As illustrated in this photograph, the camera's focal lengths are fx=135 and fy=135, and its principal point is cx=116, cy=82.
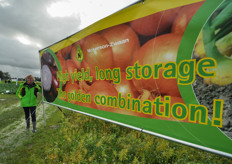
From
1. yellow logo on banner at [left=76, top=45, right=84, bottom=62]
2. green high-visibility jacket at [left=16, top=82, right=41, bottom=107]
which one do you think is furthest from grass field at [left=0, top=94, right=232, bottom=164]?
yellow logo on banner at [left=76, top=45, right=84, bottom=62]

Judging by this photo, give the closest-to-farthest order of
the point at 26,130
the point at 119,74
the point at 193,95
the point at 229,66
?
1. the point at 229,66
2. the point at 193,95
3. the point at 119,74
4. the point at 26,130

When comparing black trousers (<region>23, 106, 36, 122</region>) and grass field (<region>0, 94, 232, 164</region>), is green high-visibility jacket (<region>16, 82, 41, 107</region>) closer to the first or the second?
black trousers (<region>23, 106, 36, 122</region>)

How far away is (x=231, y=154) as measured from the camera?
156cm

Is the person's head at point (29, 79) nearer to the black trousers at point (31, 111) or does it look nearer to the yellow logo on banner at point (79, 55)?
the black trousers at point (31, 111)

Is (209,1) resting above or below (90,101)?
above

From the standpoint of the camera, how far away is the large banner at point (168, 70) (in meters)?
1.60

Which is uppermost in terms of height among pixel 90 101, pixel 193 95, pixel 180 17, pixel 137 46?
pixel 180 17

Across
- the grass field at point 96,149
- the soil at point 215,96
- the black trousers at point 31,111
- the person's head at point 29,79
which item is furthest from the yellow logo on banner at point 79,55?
the black trousers at point 31,111

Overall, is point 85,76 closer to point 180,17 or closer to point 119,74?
point 119,74

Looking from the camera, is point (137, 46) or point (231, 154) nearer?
point (231, 154)

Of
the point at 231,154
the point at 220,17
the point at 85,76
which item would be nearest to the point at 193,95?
the point at 231,154

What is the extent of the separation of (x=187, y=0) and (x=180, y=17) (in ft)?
0.69

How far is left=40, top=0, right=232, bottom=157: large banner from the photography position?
5.25 ft

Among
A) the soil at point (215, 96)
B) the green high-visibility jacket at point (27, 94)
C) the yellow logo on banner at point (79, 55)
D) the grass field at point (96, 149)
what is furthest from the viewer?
the green high-visibility jacket at point (27, 94)
